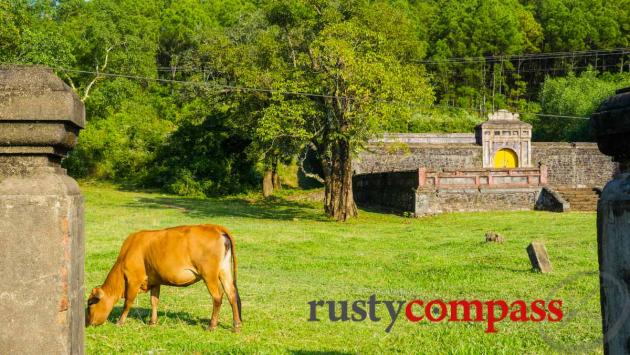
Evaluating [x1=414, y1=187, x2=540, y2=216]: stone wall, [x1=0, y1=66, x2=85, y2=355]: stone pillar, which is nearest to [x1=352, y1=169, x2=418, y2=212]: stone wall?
[x1=414, y1=187, x2=540, y2=216]: stone wall

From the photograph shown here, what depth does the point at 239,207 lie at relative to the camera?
3244 cm

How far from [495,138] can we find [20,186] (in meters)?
40.4

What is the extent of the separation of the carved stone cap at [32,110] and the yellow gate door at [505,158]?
132 ft

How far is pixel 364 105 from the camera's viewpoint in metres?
25.7

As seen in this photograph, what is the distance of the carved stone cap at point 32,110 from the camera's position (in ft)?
10.4

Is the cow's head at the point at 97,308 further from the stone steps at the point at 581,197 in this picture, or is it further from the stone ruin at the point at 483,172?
the stone steps at the point at 581,197

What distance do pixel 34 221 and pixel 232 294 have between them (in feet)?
14.7

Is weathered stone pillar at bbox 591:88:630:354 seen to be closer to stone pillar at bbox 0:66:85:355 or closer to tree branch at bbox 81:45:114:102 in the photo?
stone pillar at bbox 0:66:85:355

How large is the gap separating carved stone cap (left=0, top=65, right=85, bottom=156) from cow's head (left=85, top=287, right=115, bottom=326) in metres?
4.71

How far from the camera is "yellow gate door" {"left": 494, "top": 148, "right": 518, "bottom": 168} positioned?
41.2 metres

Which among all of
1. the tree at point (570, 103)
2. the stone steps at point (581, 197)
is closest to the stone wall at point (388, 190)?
the stone steps at point (581, 197)

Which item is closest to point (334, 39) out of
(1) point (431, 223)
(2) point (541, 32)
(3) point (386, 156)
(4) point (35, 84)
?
(1) point (431, 223)

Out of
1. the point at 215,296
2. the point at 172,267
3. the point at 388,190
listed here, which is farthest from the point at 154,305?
the point at 388,190

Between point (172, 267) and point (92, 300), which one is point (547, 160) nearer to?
point (172, 267)
